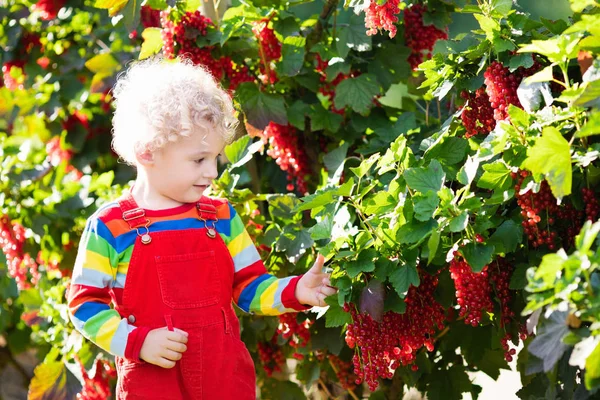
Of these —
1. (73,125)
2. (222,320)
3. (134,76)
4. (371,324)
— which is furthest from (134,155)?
(73,125)

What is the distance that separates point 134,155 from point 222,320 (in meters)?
0.38

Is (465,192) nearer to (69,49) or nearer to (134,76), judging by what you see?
(134,76)

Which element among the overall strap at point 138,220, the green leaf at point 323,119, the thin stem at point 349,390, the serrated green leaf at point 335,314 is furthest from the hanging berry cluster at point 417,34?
the overall strap at point 138,220

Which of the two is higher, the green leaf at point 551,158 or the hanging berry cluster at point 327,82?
the green leaf at point 551,158

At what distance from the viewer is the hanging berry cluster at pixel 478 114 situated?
1.89 m

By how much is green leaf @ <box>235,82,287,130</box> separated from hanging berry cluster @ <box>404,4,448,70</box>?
41 cm

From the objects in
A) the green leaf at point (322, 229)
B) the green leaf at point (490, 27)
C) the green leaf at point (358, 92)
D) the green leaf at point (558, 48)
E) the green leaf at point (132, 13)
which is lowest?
the green leaf at point (358, 92)

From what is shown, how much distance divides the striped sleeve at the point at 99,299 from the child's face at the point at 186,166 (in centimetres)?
15

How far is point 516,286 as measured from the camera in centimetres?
171

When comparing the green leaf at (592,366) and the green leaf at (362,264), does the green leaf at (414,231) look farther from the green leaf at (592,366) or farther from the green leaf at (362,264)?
the green leaf at (592,366)

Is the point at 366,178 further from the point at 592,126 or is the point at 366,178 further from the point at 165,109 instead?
the point at 592,126

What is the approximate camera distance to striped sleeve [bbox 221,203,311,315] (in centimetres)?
190

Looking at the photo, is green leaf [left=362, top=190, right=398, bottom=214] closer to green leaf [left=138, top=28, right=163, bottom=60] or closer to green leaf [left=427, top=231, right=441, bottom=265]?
green leaf [left=427, top=231, right=441, bottom=265]

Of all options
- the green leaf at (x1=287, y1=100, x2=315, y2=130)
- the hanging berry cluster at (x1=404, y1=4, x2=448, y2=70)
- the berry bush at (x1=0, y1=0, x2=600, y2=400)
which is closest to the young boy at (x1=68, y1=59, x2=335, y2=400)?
the berry bush at (x1=0, y1=0, x2=600, y2=400)
